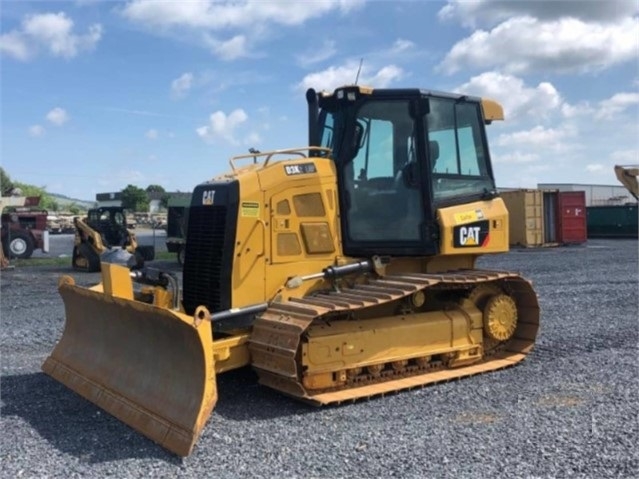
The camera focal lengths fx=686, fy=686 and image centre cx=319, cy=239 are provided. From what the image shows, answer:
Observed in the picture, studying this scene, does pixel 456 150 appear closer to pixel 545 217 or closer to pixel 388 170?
pixel 388 170

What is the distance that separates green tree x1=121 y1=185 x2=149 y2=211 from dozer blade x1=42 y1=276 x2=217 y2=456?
255ft

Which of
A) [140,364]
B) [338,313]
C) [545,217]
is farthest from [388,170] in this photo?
[545,217]

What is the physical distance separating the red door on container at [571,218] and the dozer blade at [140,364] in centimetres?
2363

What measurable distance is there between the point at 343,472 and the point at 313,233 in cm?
289

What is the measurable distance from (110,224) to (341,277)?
57.8 feet

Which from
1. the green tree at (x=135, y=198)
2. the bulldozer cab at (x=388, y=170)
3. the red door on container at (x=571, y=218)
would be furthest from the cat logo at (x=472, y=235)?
the green tree at (x=135, y=198)

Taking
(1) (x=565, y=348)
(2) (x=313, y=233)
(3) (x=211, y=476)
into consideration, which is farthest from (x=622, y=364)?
(3) (x=211, y=476)

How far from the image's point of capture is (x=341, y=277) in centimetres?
700

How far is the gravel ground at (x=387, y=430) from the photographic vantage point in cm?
455

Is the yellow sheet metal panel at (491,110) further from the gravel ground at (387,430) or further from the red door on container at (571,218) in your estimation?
the red door on container at (571,218)

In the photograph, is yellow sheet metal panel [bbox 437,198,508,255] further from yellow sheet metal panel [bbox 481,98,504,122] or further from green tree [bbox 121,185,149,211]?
green tree [bbox 121,185,149,211]

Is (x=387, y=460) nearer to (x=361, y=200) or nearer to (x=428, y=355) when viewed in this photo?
(x=428, y=355)

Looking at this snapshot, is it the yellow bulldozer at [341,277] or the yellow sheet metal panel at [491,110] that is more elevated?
the yellow sheet metal panel at [491,110]

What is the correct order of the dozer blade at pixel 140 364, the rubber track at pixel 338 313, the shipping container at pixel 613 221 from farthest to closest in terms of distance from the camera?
the shipping container at pixel 613 221 < the rubber track at pixel 338 313 < the dozer blade at pixel 140 364
